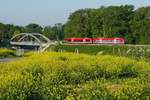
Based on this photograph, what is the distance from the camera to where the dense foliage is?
3836 inches

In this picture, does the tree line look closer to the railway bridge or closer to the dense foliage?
the dense foliage

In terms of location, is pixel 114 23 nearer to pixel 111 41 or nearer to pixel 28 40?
pixel 111 41

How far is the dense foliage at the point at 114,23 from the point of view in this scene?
3836 inches

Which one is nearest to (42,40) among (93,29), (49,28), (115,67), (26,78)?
(93,29)

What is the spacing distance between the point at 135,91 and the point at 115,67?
10.7m

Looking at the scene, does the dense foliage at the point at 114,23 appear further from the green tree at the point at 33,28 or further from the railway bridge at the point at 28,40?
the green tree at the point at 33,28

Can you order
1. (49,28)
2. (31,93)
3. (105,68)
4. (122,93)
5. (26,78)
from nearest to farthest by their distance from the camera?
(122,93)
(31,93)
(26,78)
(105,68)
(49,28)

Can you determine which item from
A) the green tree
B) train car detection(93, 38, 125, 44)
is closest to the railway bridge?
train car detection(93, 38, 125, 44)

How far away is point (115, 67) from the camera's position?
19047mm

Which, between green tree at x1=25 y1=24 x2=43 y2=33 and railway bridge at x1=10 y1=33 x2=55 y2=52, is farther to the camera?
green tree at x1=25 y1=24 x2=43 y2=33

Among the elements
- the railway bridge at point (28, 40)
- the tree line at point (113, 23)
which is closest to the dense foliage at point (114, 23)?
the tree line at point (113, 23)

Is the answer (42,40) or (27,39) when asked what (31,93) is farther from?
(27,39)

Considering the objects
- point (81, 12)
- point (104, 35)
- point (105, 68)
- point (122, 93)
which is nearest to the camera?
point (122, 93)

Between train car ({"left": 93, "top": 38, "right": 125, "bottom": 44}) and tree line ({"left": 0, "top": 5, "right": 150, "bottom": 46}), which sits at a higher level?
tree line ({"left": 0, "top": 5, "right": 150, "bottom": 46})
